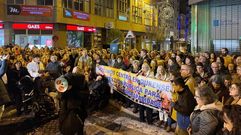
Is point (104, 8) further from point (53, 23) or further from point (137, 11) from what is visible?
point (137, 11)

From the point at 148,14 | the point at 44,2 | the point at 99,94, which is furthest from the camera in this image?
the point at 148,14

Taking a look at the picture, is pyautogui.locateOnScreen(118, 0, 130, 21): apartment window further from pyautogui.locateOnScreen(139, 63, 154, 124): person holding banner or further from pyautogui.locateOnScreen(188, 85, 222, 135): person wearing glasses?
pyautogui.locateOnScreen(188, 85, 222, 135): person wearing glasses

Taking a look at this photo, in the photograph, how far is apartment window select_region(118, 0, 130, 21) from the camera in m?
56.5

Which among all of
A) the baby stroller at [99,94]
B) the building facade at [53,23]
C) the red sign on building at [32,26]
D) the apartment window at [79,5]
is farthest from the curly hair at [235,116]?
the apartment window at [79,5]

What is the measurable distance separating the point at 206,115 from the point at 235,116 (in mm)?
838

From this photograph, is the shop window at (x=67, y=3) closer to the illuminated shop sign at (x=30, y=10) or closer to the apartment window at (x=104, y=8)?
the illuminated shop sign at (x=30, y=10)

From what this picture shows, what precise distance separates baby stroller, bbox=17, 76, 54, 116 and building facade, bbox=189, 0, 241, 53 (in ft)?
51.6

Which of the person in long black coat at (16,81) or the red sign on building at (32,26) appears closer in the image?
the person in long black coat at (16,81)

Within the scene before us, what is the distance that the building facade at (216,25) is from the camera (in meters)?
23.7

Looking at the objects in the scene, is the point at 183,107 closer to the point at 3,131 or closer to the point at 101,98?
the point at 3,131

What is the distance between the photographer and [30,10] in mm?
37500

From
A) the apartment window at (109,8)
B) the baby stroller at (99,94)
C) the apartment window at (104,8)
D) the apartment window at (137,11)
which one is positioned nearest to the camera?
the baby stroller at (99,94)

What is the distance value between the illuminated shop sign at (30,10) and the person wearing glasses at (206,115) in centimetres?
3386

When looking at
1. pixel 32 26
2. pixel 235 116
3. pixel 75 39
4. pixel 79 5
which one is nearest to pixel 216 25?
pixel 32 26
